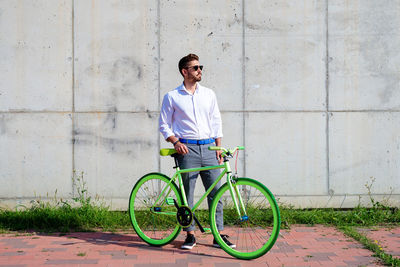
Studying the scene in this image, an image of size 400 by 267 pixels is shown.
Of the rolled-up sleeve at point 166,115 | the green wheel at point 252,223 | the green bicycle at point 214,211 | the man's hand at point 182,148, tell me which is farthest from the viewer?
the rolled-up sleeve at point 166,115

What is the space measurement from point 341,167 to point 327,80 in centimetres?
117

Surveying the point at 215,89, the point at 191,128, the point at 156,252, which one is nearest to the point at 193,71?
the point at 191,128

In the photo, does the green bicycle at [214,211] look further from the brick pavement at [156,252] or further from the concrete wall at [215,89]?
the concrete wall at [215,89]

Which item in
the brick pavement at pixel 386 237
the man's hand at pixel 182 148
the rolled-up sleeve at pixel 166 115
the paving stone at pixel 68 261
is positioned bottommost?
the paving stone at pixel 68 261

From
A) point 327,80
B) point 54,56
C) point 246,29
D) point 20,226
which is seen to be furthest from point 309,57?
point 20,226

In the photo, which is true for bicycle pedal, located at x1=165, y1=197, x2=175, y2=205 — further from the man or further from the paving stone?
the paving stone

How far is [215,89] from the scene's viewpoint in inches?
262

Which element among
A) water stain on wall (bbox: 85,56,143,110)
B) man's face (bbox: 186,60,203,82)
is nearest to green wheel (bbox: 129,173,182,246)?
man's face (bbox: 186,60,203,82)

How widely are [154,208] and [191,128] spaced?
988 millimetres

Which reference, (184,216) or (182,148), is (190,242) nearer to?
(184,216)

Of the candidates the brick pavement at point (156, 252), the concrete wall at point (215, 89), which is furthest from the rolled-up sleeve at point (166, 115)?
the concrete wall at point (215, 89)

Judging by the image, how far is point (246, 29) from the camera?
666cm

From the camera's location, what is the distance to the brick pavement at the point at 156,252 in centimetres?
462

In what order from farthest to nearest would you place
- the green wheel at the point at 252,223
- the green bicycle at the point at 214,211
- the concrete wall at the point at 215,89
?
the concrete wall at the point at 215,89 < the green bicycle at the point at 214,211 < the green wheel at the point at 252,223
